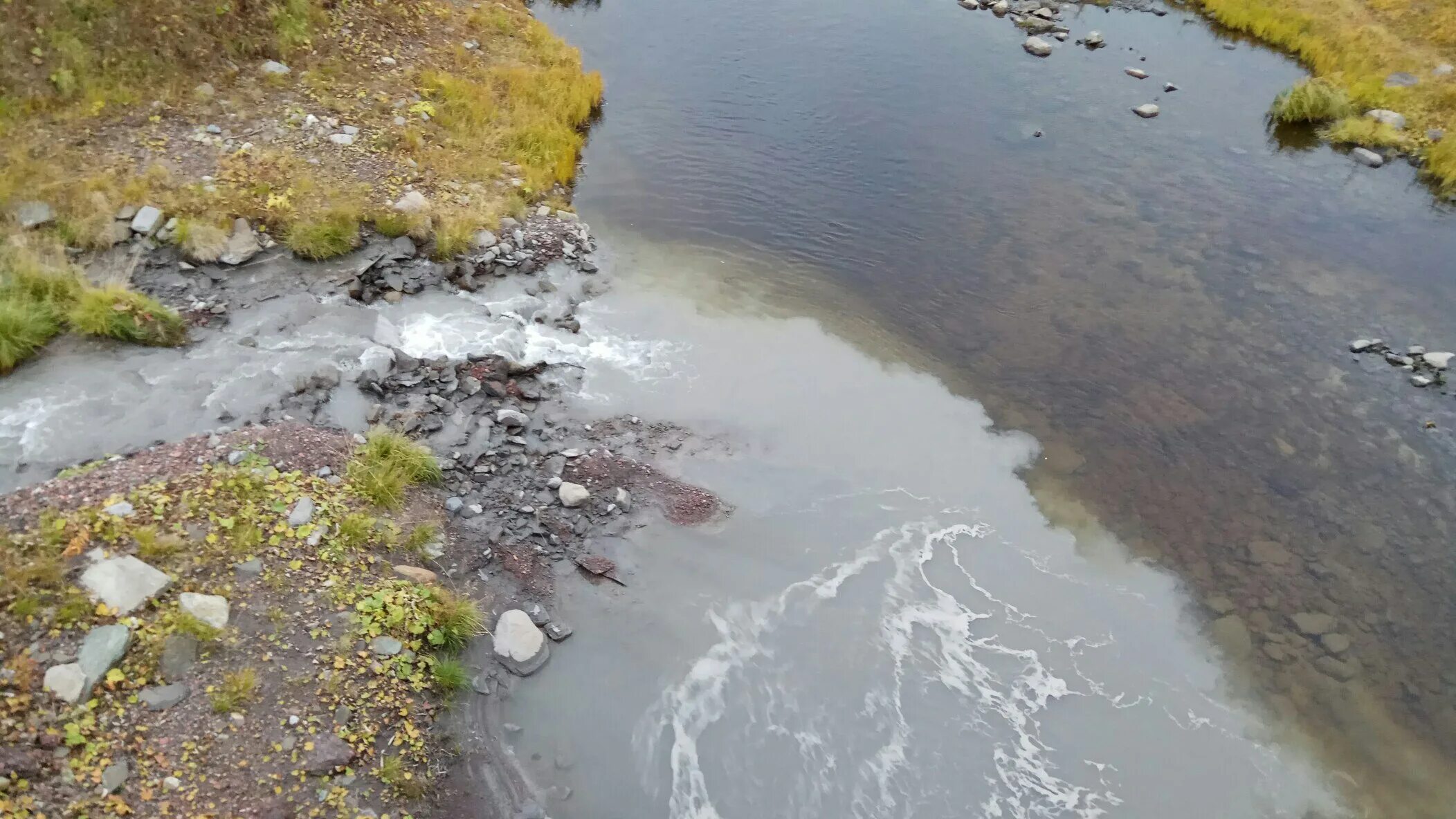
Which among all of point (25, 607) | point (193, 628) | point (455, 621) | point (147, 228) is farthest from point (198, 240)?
point (455, 621)

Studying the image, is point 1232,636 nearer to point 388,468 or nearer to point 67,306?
point 388,468

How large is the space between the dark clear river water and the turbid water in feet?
0.20

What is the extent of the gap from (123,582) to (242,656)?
1307mm

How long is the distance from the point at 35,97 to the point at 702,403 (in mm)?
12202

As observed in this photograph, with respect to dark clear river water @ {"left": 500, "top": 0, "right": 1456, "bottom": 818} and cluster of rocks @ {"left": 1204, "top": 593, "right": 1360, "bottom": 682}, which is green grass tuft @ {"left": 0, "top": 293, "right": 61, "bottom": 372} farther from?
cluster of rocks @ {"left": 1204, "top": 593, "right": 1360, "bottom": 682}

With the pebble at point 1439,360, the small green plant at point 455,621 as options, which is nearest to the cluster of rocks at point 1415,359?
the pebble at point 1439,360

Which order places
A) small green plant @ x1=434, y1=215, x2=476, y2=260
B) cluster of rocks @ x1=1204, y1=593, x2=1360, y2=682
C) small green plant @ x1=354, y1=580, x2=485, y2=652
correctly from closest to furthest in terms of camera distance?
1. small green plant @ x1=354, y1=580, x2=485, y2=652
2. cluster of rocks @ x1=1204, y1=593, x2=1360, y2=682
3. small green plant @ x1=434, y1=215, x2=476, y2=260

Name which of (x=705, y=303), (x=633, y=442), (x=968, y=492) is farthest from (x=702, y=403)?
(x=968, y=492)

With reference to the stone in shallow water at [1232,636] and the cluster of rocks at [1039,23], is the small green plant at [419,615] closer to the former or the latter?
the stone in shallow water at [1232,636]

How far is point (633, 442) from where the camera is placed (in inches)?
447

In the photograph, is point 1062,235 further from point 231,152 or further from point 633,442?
point 231,152

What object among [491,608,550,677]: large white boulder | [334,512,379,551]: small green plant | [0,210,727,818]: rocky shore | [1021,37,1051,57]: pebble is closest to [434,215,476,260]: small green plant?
[0,210,727,818]: rocky shore

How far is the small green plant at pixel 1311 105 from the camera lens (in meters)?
20.0

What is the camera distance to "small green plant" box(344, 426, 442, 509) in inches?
368
